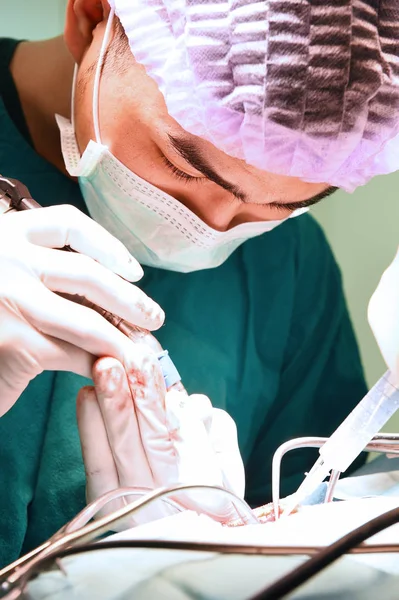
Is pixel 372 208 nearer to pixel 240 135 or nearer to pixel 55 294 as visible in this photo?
pixel 240 135

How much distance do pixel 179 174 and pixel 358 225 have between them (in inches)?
31.9

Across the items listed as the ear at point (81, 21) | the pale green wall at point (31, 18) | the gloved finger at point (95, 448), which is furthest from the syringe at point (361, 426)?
the pale green wall at point (31, 18)

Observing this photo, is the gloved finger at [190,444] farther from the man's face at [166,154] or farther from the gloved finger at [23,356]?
the man's face at [166,154]

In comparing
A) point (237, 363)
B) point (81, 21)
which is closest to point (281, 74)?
point (81, 21)

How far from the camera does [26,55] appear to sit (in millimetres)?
1131

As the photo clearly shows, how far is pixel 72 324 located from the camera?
2.48 ft

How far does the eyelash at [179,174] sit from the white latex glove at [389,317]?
33cm

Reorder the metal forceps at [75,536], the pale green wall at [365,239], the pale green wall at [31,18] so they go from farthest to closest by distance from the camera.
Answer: the pale green wall at [365,239], the pale green wall at [31,18], the metal forceps at [75,536]

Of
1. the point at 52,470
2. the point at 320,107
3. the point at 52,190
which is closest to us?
the point at 320,107

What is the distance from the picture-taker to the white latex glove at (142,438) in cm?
76

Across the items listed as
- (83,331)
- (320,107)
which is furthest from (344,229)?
(83,331)

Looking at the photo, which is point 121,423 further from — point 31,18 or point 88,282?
point 31,18

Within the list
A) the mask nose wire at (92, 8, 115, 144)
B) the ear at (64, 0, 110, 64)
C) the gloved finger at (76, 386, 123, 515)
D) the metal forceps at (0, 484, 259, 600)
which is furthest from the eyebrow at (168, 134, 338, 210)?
the metal forceps at (0, 484, 259, 600)

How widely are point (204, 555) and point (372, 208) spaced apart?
128 cm
